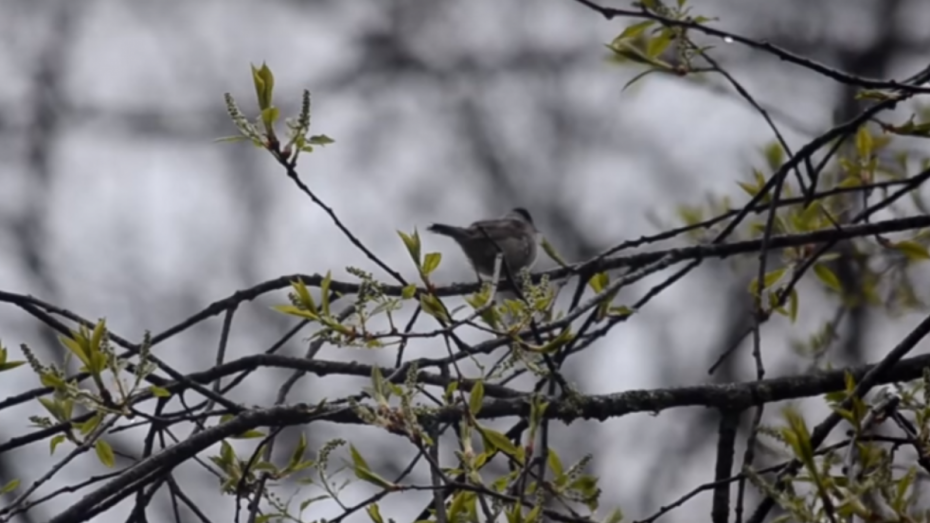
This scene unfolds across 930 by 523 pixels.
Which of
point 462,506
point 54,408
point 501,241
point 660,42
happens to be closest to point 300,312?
point 462,506

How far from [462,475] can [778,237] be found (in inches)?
49.5

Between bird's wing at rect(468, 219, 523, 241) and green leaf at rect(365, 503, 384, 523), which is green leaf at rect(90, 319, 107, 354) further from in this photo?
bird's wing at rect(468, 219, 523, 241)

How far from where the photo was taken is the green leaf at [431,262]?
7.82ft

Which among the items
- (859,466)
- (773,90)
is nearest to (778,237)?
(859,466)

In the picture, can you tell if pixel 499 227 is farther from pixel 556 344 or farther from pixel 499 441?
pixel 499 441

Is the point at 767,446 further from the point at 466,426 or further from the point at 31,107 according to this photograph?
the point at 31,107

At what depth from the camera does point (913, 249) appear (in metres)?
3.09

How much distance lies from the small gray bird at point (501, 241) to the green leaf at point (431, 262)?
2.59 m

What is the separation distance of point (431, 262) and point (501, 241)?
4085 mm

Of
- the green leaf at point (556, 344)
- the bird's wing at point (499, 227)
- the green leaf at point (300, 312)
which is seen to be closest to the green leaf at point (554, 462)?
the green leaf at point (556, 344)

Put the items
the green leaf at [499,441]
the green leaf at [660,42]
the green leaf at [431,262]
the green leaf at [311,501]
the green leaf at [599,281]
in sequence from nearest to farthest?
the green leaf at [499,441] → the green leaf at [311,501] → the green leaf at [431,262] → the green leaf at [660,42] → the green leaf at [599,281]

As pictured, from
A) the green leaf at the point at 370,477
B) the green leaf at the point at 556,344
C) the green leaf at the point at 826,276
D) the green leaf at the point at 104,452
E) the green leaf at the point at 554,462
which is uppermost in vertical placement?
the green leaf at the point at 826,276

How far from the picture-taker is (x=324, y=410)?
2.34 m

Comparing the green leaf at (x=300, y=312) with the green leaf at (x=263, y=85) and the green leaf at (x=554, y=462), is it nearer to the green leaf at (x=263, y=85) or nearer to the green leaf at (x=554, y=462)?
the green leaf at (x=263, y=85)
